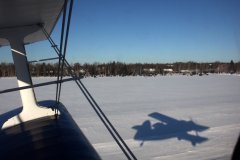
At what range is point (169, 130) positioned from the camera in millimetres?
7891

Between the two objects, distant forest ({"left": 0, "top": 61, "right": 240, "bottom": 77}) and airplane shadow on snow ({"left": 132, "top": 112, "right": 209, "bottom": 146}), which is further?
distant forest ({"left": 0, "top": 61, "right": 240, "bottom": 77})

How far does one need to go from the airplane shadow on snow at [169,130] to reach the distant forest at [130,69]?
160ft

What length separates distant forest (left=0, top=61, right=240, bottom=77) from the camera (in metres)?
72.1

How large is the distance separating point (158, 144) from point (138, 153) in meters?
0.83

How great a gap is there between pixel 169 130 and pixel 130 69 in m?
84.3

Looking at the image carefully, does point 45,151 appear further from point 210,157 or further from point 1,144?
point 210,157

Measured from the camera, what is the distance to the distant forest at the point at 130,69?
7206 centimetres

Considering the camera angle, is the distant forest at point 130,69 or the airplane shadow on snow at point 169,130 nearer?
the airplane shadow on snow at point 169,130

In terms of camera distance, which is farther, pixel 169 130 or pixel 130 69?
pixel 130 69

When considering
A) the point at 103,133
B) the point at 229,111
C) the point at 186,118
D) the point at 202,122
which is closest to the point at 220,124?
the point at 202,122

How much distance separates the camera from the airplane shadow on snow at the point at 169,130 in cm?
703

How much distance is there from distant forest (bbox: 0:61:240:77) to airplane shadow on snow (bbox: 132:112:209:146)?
160ft

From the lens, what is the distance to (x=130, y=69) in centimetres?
9200

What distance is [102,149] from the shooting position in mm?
6176
